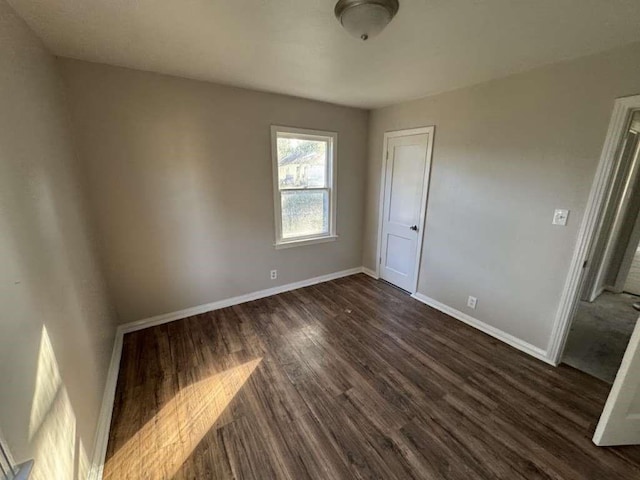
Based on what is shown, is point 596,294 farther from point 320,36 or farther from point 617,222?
point 320,36

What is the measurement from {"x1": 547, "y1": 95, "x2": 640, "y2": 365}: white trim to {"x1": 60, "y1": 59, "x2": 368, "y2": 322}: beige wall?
251cm

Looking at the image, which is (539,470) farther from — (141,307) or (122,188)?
(122,188)

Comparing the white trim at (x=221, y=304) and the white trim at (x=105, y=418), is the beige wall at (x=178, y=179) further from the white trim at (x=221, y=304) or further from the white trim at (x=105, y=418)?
the white trim at (x=105, y=418)

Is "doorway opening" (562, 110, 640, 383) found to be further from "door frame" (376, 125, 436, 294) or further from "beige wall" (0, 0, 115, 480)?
"beige wall" (0, 0, 115, 480)

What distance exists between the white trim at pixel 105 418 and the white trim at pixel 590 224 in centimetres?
328

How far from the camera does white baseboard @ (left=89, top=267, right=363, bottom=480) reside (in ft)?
4.81

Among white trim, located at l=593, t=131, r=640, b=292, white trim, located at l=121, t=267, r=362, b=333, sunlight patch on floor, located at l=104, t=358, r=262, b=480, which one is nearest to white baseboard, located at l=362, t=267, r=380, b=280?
white trim, located at l=121, t=267, r=362, b=333

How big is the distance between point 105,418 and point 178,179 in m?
1.94

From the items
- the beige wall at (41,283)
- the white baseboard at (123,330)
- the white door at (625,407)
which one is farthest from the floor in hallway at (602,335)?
the beige wall at (41,283)

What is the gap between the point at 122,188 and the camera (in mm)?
2336

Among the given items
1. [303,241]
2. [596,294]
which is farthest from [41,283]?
[596,294]

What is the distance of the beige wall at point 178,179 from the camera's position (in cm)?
221

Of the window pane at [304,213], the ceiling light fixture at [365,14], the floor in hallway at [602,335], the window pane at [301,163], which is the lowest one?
the floor in hallway at [602,335]

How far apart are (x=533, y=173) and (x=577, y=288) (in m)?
0.98
